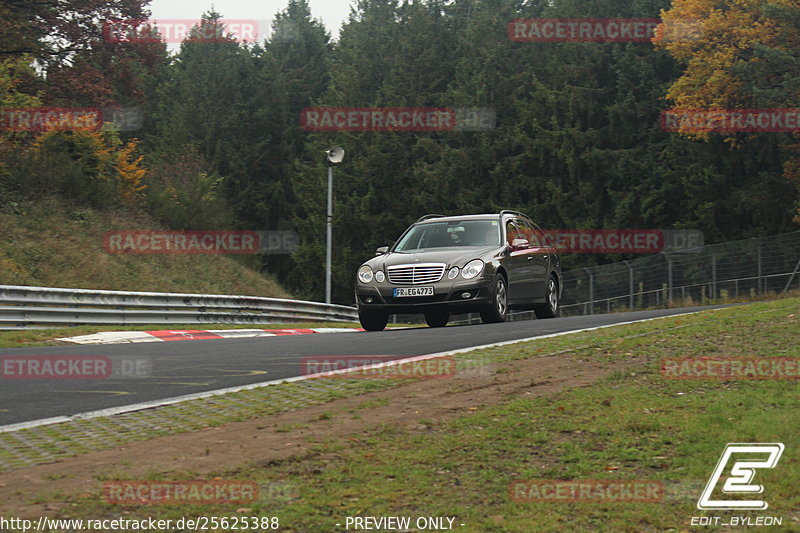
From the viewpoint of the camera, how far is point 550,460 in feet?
20.5

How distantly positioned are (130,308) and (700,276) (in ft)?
55.2

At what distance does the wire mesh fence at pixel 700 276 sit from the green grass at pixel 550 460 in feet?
71.0

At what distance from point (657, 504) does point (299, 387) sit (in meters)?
4.54

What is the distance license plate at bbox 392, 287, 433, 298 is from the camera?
15969mm

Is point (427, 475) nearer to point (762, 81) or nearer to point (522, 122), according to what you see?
point (762, 81)

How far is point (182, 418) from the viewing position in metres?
7.80
